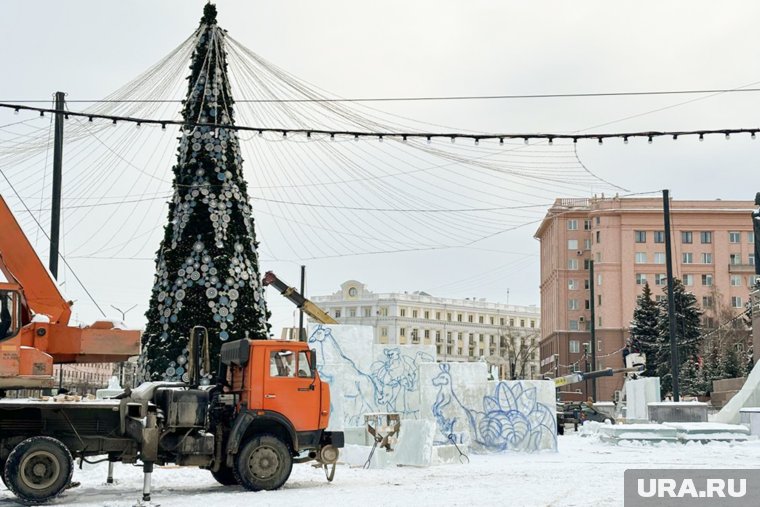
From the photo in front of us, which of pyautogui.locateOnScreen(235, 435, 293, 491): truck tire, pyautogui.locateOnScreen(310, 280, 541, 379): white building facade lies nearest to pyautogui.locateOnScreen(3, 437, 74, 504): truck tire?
pyautogui.locateOnScreen(235, 435, 293, 491): truck tire

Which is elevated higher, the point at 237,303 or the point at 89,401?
the point at 237,303

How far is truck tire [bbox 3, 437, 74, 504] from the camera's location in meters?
14.6

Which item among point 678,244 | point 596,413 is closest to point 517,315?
point 678,244

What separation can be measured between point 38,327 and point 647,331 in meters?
72.0

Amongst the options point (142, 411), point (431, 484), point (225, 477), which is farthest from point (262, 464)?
point (431, 484)

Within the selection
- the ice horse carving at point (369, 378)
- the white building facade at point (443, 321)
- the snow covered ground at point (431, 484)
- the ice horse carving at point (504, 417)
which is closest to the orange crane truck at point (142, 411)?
the snow covered ground at point (431, 484)

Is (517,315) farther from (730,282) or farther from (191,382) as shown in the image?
(191,382)

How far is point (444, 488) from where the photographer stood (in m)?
16.5

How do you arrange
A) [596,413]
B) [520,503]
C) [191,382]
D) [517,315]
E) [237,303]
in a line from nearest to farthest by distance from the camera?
[520,503], [191,382], [237,303], [596,413], [517,315]

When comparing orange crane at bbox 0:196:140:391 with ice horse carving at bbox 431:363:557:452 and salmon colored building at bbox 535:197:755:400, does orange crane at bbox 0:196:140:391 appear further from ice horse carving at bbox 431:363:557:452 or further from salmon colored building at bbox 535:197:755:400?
salmon colored building at bbox 535:197:755:400

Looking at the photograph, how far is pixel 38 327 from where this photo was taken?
1584 cm

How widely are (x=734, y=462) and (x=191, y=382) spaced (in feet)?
41.0

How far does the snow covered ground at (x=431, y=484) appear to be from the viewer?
14.7m

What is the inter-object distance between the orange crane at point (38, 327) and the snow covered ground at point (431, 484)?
2.13 meters
